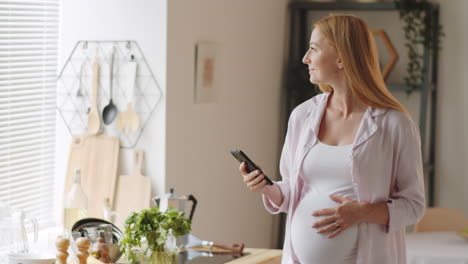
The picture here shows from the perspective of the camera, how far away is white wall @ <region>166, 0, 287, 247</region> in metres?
3.57

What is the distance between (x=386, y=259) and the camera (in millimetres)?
2232

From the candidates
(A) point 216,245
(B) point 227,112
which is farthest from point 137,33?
(A) point 216,245

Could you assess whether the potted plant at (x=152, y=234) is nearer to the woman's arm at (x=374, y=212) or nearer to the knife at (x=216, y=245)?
the knife at (x=216, y=245)

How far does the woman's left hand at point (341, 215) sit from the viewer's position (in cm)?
220

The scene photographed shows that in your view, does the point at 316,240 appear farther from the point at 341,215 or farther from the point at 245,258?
the point at 245,258

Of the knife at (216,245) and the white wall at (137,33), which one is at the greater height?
the white wall at (137,33)

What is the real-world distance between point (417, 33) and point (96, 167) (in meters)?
2.15

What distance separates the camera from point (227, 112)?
13.5 feet

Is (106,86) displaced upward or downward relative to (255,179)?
upward

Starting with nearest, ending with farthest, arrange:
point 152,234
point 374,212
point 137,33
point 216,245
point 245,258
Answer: point 374,212 < point 152,234 < point 245,258 < point 216,245 < point 137,33

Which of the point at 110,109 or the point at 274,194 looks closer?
the point at 274,194

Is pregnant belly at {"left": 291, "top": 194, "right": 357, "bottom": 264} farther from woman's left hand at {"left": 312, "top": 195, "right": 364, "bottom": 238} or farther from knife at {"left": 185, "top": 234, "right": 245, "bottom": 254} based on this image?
knife at {"left": 185, "top": 234, "right": 245, "bottom": 254}

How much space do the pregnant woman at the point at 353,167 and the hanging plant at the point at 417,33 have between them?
7.67ft

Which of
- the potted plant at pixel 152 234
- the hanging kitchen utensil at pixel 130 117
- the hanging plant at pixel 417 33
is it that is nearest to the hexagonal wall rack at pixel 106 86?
the hanging kitchen utensil at pixel 130 117
